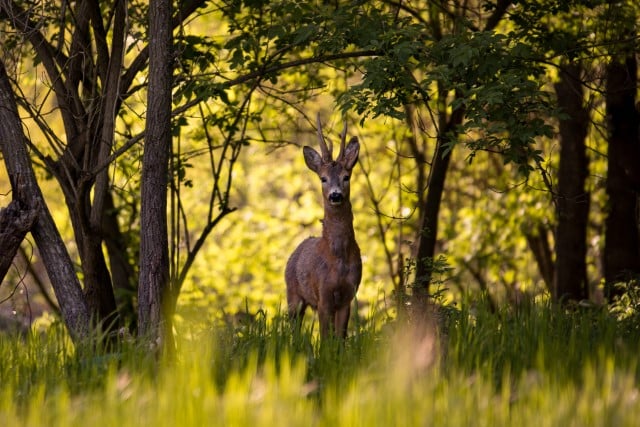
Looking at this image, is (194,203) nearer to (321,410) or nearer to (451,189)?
(451,189)

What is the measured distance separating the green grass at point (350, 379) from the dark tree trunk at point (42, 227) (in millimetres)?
530

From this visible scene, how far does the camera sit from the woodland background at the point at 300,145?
7980 mm

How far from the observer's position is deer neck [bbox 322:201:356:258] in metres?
9.71

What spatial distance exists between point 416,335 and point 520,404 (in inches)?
64.9

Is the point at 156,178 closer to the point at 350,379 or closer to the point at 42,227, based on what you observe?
the point at 42,227

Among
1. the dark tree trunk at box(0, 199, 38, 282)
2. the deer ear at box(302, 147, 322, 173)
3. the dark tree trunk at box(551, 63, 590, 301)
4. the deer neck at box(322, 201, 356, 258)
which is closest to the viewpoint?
the dark tree trunk at box(0, 199, 38, 282)

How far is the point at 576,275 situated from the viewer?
13266 mm

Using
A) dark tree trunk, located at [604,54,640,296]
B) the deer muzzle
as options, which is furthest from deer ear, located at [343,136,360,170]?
dark tree trunk, located at [604,54,640,296]

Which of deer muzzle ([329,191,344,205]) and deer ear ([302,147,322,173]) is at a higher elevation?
deer ear ([302,147,322,173])

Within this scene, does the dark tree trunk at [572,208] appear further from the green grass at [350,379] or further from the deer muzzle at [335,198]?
the green grass at [350,379]

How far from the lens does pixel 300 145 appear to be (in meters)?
13.1

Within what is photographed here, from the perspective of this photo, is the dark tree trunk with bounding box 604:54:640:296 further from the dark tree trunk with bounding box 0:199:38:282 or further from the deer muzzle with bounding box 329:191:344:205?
the dark tree trunk with bounding box 0:199:38:282

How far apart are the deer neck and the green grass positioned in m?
2.18

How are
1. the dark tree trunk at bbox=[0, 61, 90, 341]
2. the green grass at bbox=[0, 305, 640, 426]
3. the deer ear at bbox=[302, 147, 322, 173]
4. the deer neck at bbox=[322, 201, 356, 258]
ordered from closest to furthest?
the green grass at bbox=[0, 305, 640, 426], the dark tree trunk at bbox=[0, 61, 90, 341], the deer neck at bbox=[322, 201, 356, 258], the deer ear at bbox=[302, 147, 322, 173]
